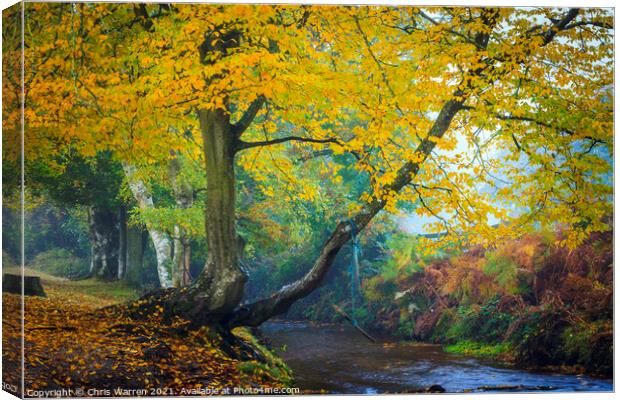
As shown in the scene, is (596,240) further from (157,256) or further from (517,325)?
(157,256)

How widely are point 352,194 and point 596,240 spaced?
9.00 feet

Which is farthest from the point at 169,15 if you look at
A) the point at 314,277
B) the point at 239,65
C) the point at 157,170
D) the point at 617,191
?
the point at 617,191

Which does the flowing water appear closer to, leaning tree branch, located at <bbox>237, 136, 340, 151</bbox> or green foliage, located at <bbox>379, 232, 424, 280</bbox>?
green foliage, located at <bbox>379, 232, 424, 280</bbox>

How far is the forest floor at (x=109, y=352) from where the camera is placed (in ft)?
21.6

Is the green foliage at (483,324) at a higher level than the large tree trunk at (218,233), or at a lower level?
lower

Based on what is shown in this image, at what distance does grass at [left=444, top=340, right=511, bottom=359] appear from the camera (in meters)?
7.37

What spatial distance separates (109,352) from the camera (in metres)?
6.71

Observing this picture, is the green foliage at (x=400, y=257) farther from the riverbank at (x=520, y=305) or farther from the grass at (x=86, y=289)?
the grass at (x=86, y=289)

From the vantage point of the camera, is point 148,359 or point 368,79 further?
point 368,79

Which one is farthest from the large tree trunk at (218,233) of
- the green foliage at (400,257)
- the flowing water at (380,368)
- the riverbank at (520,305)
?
the green foliage at (400,257)

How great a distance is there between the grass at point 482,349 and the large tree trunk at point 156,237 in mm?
3229

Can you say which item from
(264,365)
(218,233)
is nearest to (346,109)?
(218,233)

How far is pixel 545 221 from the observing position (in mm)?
7645

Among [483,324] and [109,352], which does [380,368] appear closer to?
[483,324]
